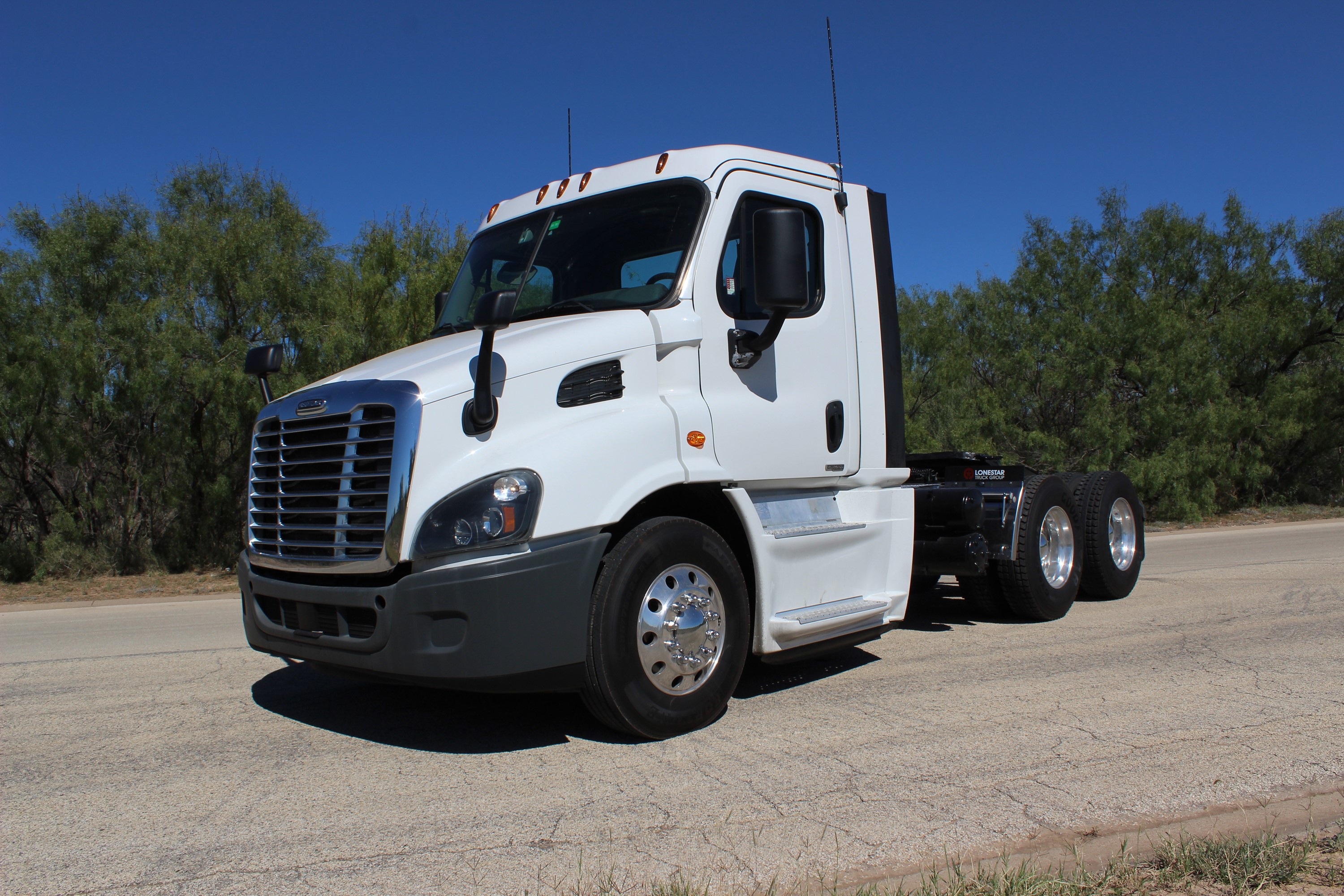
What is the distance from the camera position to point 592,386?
182 inches

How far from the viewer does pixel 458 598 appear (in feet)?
13.2

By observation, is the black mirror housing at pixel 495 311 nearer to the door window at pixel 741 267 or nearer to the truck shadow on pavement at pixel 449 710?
the door window at pixel 741 267

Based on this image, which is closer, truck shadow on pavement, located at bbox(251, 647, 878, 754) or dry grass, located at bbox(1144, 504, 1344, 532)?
truck shadow on pavement, located at bbox(251, 647, 878, 754)

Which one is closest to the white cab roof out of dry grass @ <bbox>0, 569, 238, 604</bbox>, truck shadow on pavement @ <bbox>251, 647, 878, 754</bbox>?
truck shadow on pavement @ <bbox>251, 647, 878, 754</bbox>

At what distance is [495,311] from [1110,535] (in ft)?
22.5

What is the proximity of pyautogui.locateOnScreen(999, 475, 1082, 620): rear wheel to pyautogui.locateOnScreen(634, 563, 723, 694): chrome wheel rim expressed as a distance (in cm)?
374

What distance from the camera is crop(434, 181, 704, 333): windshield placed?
17.0 ft

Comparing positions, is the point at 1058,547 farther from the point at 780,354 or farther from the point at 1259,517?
the point at 1259,517

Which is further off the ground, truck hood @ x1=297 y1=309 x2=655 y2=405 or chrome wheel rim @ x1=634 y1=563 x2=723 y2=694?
truck hood @ x1=297 y1=309 x2=655 y2=405

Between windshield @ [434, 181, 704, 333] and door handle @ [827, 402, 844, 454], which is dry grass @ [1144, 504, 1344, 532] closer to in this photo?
door handle @ [827, 402, 844, 454]

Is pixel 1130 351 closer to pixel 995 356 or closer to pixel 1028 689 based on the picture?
pixel 995 356

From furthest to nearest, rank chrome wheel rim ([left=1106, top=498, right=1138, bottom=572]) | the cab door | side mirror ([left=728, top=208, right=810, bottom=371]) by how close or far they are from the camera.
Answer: chrome wheel rim ([left=1106, top=498, right=1138, bottom=572]) < the cab door < side mirror ([left=728, top=208, right=810, bottom=371])

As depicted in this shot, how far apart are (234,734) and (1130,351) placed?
2002cm

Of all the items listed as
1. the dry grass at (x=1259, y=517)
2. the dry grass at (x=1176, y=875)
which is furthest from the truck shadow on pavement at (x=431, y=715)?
the dry grass at (x=1259, y=517)
